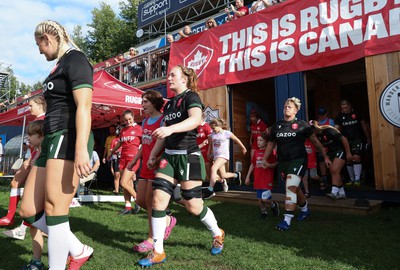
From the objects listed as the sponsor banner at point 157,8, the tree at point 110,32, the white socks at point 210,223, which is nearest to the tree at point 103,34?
the tree at point 110,32

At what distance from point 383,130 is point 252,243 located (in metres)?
3.59

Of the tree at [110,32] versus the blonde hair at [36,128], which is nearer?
the blonde hair at [36,128]

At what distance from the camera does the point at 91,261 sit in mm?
3074

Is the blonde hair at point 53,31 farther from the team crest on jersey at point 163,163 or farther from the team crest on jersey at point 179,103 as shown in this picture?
the team crest on jersey at point 163,163

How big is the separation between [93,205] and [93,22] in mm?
35822

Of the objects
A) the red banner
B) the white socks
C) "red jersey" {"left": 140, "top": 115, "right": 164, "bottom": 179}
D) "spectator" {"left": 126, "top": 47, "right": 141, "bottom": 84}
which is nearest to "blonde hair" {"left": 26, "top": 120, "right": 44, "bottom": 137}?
"red jersey" {"left": 140, "top": 115, "right": 164, "bottom": 179}

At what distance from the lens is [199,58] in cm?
835

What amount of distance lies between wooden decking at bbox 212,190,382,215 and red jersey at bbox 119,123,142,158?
2.29 metres

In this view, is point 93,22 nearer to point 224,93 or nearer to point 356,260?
point 224,93

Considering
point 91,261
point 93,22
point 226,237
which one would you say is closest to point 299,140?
point 226,237

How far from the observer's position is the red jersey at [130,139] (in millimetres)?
6125

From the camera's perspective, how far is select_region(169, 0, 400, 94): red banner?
559 cm

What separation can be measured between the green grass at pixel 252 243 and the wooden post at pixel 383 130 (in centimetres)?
58

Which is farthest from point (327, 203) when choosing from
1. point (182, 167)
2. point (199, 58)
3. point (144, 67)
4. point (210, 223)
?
point (144, 67)
